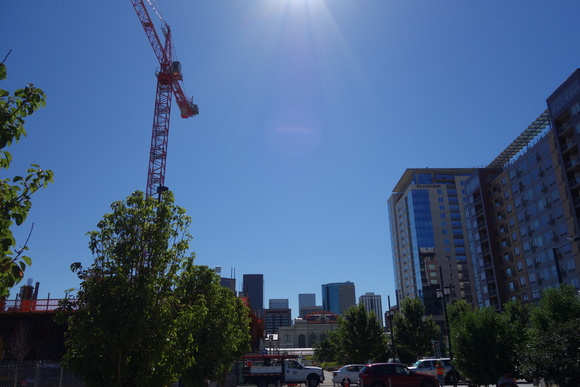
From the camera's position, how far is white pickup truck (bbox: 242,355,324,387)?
33.2 m

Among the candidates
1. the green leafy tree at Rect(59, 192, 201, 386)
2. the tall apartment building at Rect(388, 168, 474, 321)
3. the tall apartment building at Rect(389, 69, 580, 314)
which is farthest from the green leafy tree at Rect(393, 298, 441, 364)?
the tall apartment building at Rect(388, 168, 474, 321)

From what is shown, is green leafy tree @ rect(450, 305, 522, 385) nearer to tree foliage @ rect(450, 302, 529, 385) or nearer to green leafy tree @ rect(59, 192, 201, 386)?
tree foliage @ rect(450, 302, 529, 385)

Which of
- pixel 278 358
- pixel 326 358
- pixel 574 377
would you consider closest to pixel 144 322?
pixel 574 377

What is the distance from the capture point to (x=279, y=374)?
1316 inches

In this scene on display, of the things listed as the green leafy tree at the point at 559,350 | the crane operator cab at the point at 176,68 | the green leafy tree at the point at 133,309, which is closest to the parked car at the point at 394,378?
the green leafy tree at the point at 559,350

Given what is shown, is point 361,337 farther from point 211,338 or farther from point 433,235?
point 433,235

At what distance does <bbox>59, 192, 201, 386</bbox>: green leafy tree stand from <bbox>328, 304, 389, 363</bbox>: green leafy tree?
38440 millimetres

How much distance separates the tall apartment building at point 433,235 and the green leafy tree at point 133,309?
364 ft

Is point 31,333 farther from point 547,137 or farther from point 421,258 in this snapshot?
point 421,258

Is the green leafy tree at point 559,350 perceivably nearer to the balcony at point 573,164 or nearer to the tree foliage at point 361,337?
the tree foliage at point 361,337

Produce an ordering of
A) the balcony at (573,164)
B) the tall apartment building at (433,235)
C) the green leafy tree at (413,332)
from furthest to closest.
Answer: the tall apartment building at (433,235) < the balcony at (573,164) < the green leafy tree at (413,332)

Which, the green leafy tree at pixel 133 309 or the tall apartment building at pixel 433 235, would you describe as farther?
the tall apartment building at pixel 433 235

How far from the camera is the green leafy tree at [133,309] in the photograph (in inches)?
367

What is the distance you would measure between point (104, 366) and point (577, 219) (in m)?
58.0
